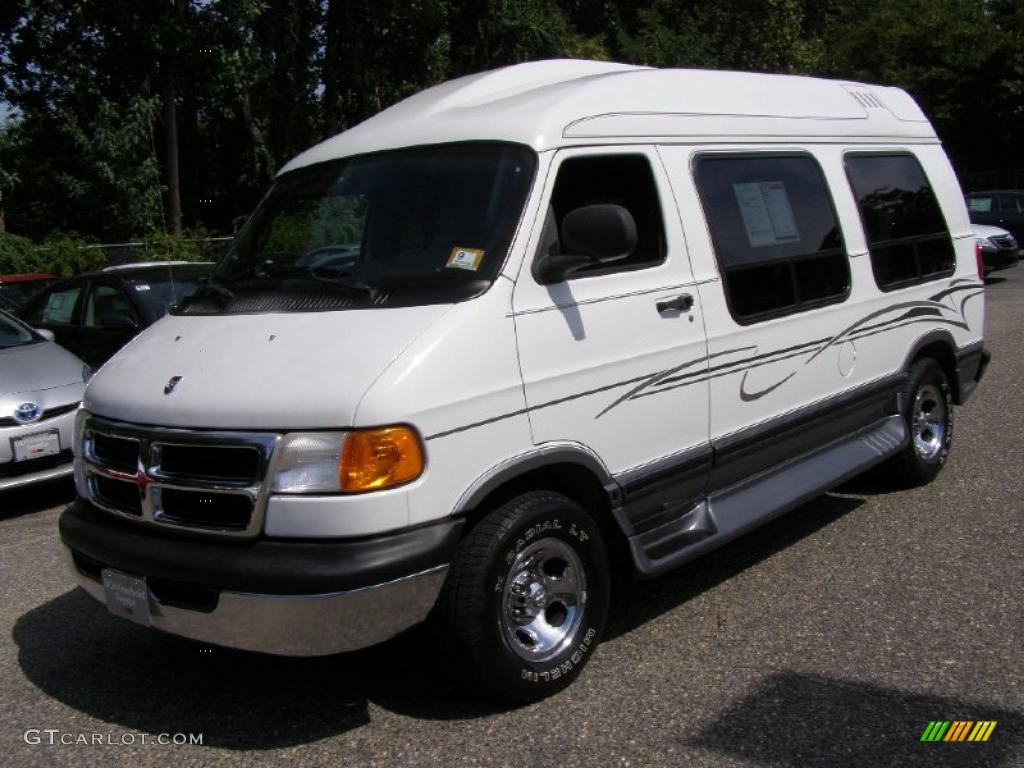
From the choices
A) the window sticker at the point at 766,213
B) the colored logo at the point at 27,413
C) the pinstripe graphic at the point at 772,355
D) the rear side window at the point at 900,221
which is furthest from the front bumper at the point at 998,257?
the colored logo at the point at 27,413

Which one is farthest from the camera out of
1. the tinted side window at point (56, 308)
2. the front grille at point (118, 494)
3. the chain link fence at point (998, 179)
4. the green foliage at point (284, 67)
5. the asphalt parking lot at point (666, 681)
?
the chain link fence at point (998, 179)

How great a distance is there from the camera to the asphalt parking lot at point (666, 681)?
364cm

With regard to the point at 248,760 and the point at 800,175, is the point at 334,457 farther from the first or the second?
the point at 800,175

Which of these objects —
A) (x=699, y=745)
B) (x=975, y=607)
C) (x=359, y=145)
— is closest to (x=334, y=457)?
(x=699, y=745)

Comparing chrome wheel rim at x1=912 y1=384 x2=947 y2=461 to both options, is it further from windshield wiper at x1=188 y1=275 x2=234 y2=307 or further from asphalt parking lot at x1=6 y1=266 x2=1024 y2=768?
windshield wiper at x1=188 y1=275 x2=234 y2=307

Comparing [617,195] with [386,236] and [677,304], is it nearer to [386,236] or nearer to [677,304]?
[677,304]

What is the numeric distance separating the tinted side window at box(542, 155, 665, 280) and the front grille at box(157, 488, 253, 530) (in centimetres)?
151

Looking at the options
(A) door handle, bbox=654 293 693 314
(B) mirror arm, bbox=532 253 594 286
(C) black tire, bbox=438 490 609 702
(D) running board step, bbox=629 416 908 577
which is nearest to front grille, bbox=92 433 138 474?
(C) black tire, bbox=438 490 609 702

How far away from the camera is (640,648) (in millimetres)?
4406

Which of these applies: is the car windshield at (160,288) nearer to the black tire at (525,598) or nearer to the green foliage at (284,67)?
the black tire at (525,598)

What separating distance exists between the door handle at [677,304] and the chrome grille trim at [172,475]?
1.80m

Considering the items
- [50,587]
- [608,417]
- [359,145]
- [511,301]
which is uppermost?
[359,145]

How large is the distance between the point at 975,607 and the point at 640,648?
1538 mm

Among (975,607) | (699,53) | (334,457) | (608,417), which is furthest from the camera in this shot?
(699,53)
